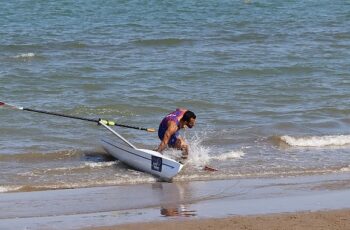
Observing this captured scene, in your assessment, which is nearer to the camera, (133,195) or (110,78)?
(133,195)

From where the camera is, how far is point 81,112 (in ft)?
55.4

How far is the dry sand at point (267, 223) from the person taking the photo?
8.55 metres

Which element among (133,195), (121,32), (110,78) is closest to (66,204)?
(133,195)

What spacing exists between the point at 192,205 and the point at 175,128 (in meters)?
3.04

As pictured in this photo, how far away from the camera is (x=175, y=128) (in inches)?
507

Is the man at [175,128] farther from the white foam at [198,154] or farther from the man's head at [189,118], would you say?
the white foam at [198,154]

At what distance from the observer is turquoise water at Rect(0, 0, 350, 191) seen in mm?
13359

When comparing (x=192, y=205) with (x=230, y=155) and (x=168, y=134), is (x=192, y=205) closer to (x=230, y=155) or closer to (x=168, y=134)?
(x=168, y=134)

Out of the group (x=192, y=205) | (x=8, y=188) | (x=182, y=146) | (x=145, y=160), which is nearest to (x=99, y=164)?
(x=145, y=160)

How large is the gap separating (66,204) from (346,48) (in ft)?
52.7

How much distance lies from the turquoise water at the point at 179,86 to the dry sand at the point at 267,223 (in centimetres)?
311

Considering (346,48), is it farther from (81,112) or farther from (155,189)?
(155,189)

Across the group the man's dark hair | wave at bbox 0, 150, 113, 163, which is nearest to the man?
the man's dark hair

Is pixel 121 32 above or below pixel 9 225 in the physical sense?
below
